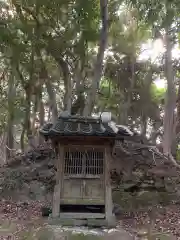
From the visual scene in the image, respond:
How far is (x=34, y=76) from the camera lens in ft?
52.3

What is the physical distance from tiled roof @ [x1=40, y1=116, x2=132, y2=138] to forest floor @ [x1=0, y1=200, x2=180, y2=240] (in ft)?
8.47

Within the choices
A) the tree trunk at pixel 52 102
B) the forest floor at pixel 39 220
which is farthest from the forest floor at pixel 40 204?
the tree trunk at pixel 52 102

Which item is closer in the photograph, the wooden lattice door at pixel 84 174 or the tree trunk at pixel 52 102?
the wooden lattice door at pixel 84 174

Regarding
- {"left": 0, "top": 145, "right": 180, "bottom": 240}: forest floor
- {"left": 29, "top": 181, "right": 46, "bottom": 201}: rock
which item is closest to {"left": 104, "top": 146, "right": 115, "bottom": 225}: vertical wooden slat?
{"left": 0, "top": 145, "right": 180, "bottom": 240}: forest floor

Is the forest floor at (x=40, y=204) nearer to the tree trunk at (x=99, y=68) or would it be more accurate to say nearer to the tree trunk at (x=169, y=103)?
the tree trunk at (x=99, y=68)

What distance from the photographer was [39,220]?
9.65 meters

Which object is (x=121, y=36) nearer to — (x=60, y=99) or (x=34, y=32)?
(x=34, y=32)

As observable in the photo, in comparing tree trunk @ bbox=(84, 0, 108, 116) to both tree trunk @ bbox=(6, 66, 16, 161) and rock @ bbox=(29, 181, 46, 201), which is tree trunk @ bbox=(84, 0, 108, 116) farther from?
tree trunk @ bbox=(6, 66, 16, 161)

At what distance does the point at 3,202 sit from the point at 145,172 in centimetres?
518

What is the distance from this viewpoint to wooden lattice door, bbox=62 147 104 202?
8961mm

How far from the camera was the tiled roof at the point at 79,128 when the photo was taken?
835 centimetres

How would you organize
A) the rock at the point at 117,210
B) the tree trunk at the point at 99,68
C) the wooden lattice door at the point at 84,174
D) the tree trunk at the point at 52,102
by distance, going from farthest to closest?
the tree trunk at the point at 52,102 → the tree trunk at the point at 99,68 → the rock at the point at 117,210 → the wooden lattice door at the point at 84,174

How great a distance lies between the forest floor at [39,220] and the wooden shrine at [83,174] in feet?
2.55

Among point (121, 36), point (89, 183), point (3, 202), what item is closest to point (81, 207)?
point (89, 183)
